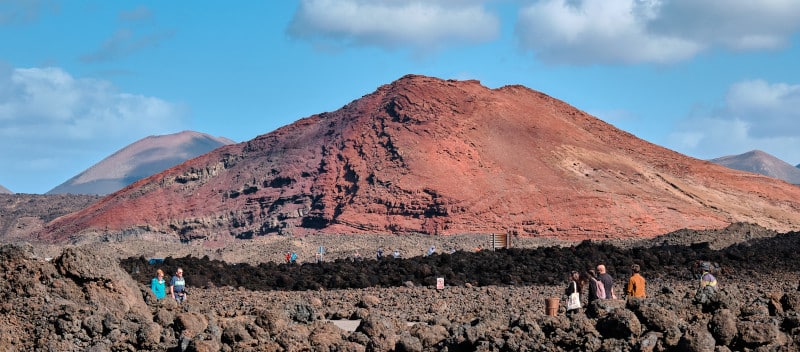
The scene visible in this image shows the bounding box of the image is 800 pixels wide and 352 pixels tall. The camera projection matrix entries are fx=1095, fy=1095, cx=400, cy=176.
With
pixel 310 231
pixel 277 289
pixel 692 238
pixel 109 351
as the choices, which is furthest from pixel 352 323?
pixel 310 231

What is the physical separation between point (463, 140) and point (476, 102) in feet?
19.4

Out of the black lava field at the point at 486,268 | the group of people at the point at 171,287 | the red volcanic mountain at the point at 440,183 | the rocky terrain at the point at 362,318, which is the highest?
the red volcanic mountain at the point at 440,183

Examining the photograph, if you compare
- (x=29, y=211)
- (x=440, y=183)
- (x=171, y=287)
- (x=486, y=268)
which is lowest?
(x=171, y=287)

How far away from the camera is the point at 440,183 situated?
69.1 metres

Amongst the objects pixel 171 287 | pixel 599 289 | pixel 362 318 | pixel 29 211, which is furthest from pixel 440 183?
pixel 29 211

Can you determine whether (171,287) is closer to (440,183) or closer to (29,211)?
(440,183)

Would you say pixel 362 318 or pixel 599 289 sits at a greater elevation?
pixel 599 289

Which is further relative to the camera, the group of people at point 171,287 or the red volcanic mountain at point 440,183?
the red volcanic mountain at point 440,183

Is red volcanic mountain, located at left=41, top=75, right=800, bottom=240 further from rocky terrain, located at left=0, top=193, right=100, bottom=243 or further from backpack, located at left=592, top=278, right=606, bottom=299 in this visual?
backpack, located at left=592, top=278, right=606, bottom=299

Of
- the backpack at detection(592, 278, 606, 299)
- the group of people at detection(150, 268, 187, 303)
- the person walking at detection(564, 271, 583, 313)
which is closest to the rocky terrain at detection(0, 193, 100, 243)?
the group of people at detection(150, 268, 187, 303)

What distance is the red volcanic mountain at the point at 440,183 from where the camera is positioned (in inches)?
2653

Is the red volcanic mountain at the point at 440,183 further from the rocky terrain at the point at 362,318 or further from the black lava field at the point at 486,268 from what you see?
the rocky terrain at the point at 362,318

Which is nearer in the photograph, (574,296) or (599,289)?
(574,296)

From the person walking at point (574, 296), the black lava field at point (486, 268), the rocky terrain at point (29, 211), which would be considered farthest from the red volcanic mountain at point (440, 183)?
the person walking at point (574, 296)
